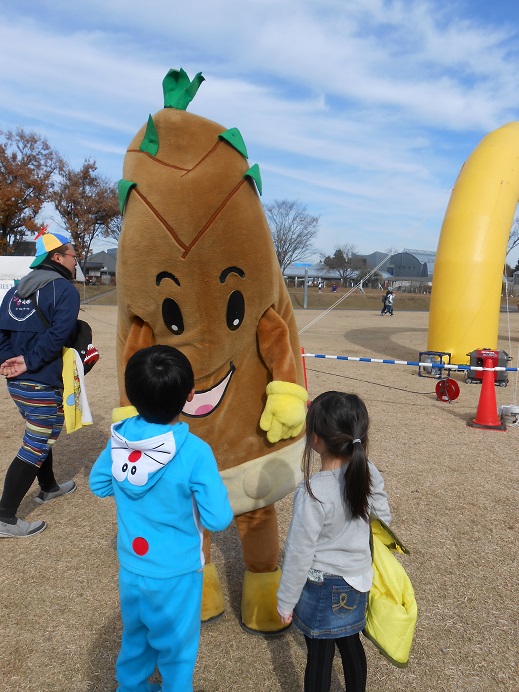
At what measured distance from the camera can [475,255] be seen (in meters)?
9.36

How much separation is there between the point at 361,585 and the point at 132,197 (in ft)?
6.12

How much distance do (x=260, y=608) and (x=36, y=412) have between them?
1897mm

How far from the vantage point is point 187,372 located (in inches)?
67.6

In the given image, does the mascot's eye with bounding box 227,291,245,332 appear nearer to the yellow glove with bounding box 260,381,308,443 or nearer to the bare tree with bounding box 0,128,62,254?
the yellow glove with bounding box 260,381,308,443

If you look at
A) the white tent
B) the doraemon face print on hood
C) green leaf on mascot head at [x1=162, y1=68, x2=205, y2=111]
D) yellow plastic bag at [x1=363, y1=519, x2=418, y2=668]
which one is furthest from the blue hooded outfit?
the white tent

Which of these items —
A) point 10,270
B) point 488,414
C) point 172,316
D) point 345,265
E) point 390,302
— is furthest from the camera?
point 345,265

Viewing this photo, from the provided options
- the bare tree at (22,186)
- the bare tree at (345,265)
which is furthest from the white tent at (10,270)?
the bare tree at (345,265)

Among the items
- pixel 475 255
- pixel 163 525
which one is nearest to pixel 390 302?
pixel 475 255

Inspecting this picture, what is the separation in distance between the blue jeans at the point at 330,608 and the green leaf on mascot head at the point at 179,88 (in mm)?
2110

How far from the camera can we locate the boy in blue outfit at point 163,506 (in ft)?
5.43

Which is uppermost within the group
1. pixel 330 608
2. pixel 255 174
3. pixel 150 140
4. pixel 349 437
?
pixel 150 140

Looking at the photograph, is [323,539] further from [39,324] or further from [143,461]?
[39,324]

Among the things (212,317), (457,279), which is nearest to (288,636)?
(212,317)

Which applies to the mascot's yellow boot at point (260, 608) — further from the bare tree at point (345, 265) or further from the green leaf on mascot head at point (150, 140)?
the bare tree at point (345, 265)
